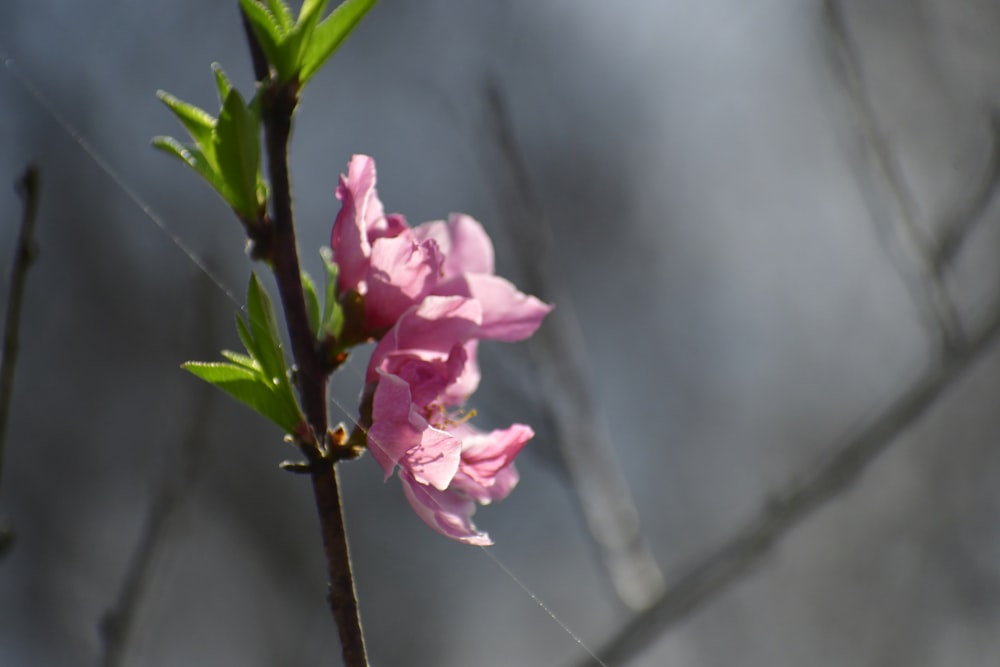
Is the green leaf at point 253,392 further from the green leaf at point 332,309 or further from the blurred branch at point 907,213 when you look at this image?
the blurred branch at point 907,213

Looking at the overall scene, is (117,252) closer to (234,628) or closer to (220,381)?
(220,381)

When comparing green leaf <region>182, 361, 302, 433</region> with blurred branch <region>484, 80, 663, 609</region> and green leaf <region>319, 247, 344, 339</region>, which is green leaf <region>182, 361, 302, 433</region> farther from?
blurred branch <region>484, 80, 663, 609</region>

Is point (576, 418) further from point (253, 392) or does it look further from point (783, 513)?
point (253, 392)

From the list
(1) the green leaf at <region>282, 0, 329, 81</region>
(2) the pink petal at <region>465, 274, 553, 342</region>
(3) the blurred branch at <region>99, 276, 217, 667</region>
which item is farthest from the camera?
(3) the blurred branch at <region>99, 276, 217, 667</region>

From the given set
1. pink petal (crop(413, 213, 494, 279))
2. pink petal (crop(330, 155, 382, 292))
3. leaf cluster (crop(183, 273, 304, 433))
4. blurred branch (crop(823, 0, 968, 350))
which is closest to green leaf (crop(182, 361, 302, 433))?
leaf cluster (crop(183, 273, 304, 433))

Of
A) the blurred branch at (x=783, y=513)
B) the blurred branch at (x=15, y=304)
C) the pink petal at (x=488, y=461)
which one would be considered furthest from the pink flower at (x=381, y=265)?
the blurred branch at (x=783, y=513)

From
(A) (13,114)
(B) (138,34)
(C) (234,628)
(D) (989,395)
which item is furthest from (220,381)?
(D) (989,395)
